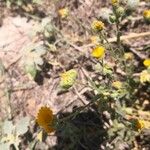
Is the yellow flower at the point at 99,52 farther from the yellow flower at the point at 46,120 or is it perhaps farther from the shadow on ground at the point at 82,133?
the shadow on ground at the point at 82,133

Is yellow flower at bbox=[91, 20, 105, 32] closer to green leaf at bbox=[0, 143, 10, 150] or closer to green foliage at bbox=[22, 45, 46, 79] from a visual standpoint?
green foliage at bbox=[22, 45, 46, 79]

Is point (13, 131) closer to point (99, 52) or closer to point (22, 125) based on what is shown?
point (22, 125)

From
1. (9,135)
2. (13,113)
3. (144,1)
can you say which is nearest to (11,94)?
(13,113)

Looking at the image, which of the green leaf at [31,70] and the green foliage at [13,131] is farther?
the green leaf at [31,70]

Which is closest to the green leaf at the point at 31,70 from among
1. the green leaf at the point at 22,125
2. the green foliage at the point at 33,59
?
the green foliage at the point at 33,59

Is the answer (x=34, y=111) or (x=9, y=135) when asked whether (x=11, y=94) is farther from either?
Answer: (x=9, y=135)

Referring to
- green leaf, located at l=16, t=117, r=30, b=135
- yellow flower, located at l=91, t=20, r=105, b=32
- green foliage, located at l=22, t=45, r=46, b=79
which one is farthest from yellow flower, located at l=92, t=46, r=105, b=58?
green foliage, located at l=22, t=45, r=46, b=79

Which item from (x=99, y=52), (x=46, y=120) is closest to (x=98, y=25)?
(x=99, y=52)

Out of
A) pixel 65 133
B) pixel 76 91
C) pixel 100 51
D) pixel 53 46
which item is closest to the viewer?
pixel 100 51
